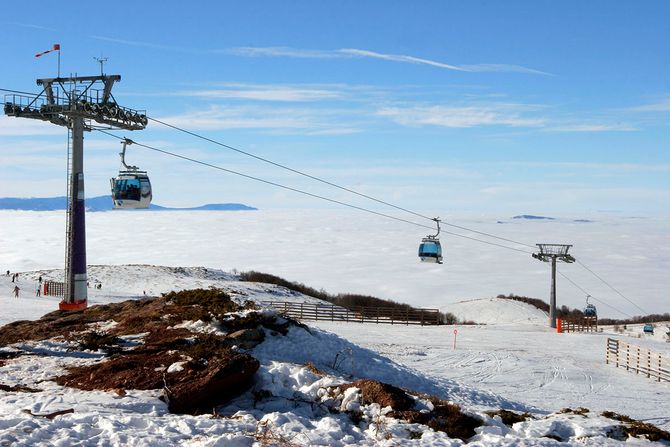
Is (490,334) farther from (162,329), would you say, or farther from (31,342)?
(31,342)

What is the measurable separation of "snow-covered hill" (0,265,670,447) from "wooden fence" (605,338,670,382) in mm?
810

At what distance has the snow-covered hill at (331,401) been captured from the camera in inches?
363

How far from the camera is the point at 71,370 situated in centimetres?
1262

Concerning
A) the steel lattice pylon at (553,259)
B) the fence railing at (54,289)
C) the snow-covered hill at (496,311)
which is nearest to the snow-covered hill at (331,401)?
the steel lattice pylon at (553,259)

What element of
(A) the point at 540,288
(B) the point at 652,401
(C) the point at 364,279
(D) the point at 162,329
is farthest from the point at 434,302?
(D) the point at 162,329

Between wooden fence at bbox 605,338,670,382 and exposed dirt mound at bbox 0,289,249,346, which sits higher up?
exposed dirt mound at bbox 0,289,249,346

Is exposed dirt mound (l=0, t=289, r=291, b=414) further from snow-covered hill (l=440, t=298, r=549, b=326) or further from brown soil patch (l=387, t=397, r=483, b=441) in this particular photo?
snow-covered hill (l=440, t=298, r=549, b=326)

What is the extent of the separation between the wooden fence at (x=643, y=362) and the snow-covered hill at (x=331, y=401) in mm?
810

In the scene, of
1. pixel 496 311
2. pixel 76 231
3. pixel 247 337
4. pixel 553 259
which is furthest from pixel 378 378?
pixel 496 311

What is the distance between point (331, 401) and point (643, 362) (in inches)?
808

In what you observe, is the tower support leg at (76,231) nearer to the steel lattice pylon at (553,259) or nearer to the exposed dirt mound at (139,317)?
the exposed dirt mound at (139,317)

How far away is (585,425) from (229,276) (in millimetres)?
59077

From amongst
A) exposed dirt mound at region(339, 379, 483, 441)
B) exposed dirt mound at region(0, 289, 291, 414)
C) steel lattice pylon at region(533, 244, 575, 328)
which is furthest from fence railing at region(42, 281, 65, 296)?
exposed dirt mound at region(339, 379, 483, 441)

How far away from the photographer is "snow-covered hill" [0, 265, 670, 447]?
363 inches
